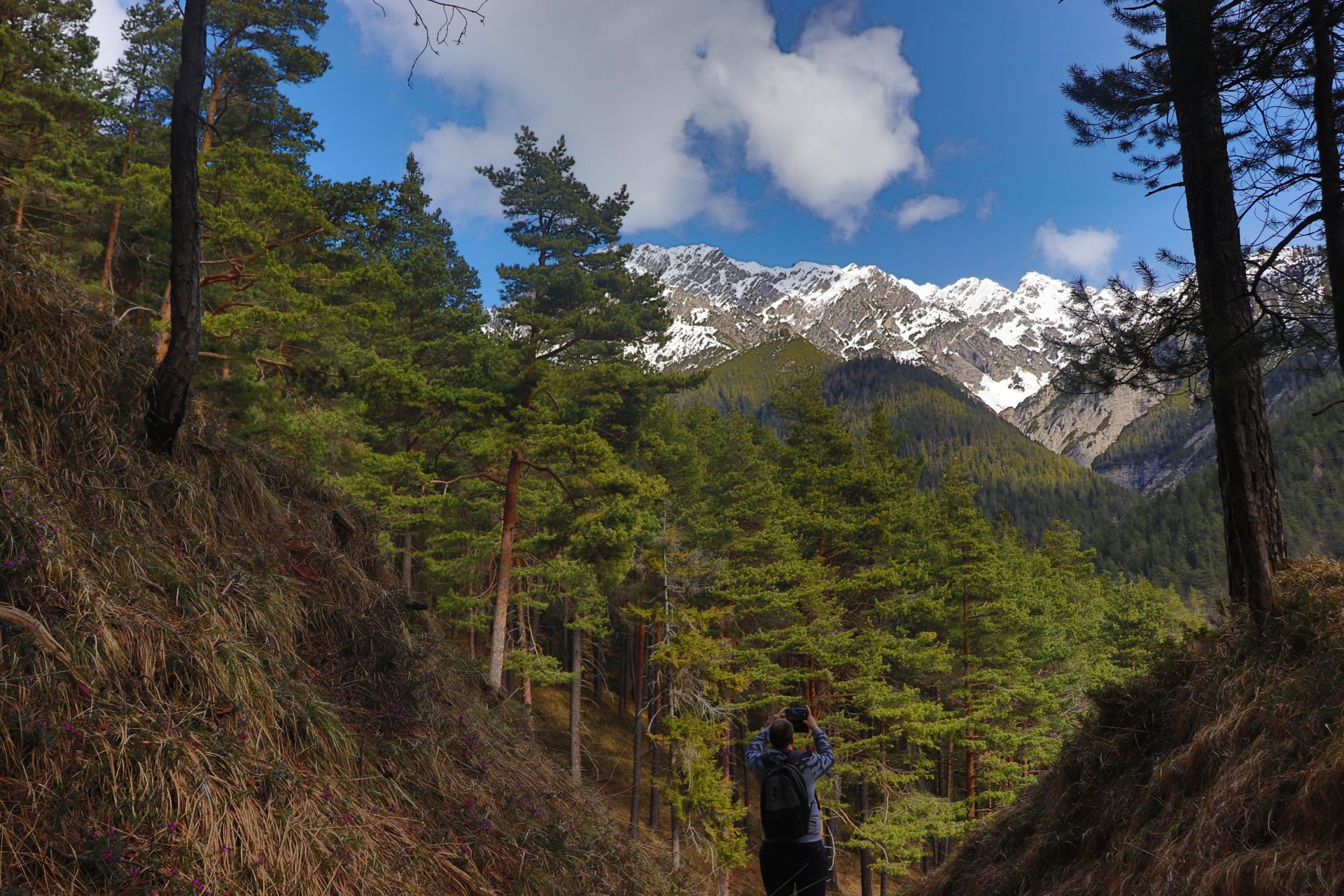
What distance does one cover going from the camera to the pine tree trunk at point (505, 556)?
15.6 metres

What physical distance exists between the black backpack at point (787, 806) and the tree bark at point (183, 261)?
4.70 meters

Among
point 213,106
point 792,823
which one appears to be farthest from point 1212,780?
point 213,106

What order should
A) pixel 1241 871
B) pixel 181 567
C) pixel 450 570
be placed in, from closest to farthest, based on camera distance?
1. pixel 1241 871
2. pixel 181 567
3. pixel 450 570

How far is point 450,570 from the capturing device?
63.7ft

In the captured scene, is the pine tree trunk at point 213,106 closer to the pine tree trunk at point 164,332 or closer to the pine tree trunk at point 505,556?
the pine tree trunk at point 164,332

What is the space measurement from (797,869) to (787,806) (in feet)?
1.30

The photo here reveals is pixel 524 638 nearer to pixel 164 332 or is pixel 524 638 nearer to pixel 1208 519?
pixel 164 332

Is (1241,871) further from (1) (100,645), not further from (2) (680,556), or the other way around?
(2) (680,556)

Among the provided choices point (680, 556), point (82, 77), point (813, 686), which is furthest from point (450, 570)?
point (82, 77)

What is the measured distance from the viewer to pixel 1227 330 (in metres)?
Answer: 4.71

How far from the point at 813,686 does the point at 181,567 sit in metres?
18.4

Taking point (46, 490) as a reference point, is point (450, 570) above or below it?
below

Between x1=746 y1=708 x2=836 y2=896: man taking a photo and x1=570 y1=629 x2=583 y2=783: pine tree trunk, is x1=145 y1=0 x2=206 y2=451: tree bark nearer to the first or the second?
x1=746 y1=708 x2=836 y2=896: man taking a photo

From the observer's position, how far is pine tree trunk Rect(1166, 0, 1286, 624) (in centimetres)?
467
